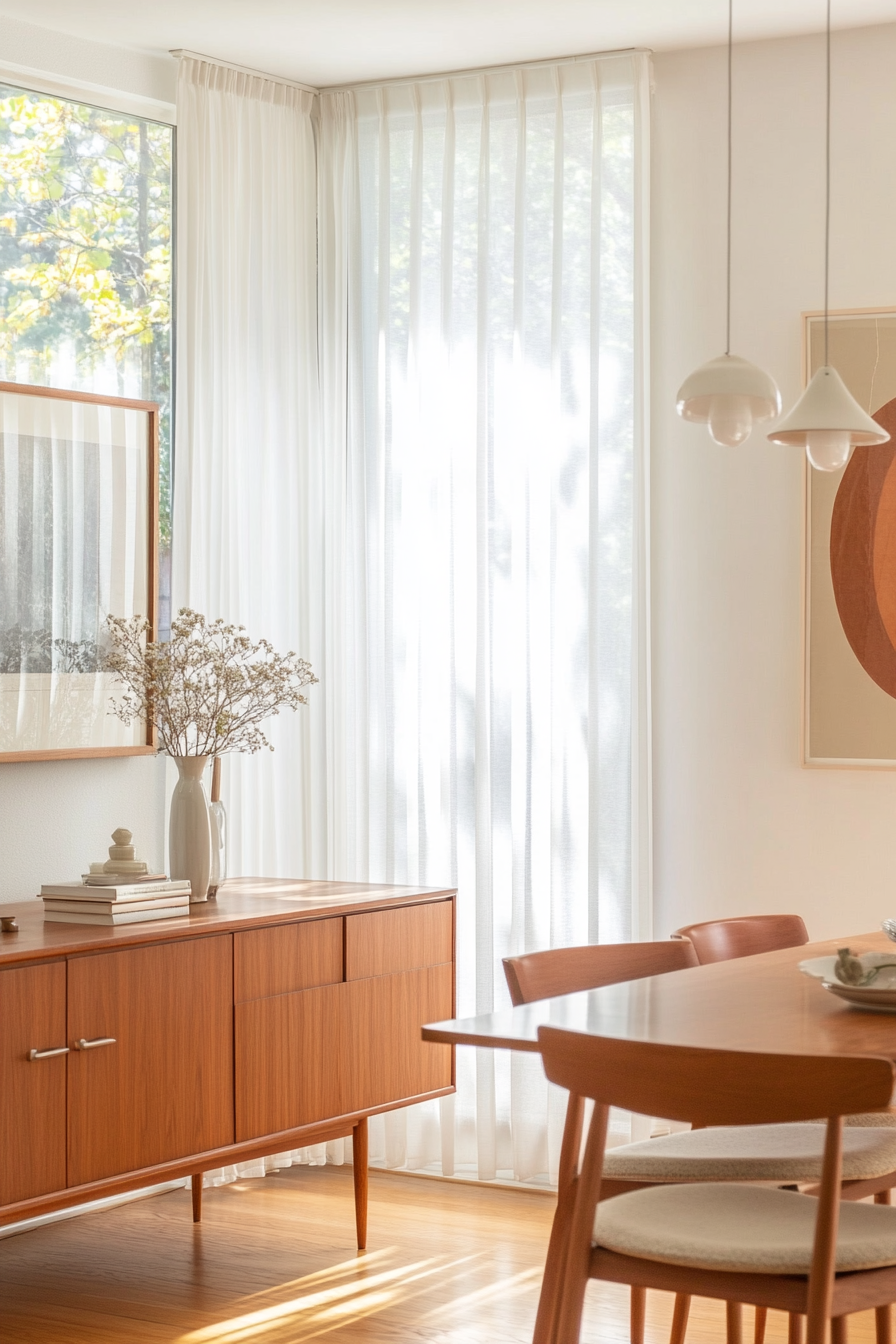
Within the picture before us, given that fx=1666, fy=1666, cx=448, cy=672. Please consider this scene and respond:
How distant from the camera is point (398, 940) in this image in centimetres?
381

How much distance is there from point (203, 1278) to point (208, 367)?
2.20 metres

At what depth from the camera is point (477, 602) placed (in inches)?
172

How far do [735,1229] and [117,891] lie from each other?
5.11 ft

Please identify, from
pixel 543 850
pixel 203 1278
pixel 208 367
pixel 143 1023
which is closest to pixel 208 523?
pixel 208 367

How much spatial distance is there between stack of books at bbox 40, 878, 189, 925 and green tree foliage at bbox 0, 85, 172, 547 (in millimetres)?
1102

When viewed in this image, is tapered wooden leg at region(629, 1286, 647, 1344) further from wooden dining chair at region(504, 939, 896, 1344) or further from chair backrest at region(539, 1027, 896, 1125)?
chair backrest at region(539, 1027, 896, 1125)

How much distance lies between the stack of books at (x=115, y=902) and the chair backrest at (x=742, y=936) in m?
1.04

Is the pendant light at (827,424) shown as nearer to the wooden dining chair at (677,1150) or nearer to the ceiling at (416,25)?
the wooden dining chair at (677,1150)

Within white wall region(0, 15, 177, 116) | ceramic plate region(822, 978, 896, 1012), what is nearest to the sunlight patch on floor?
ceramic plate region(822, 978, 896, 1012)

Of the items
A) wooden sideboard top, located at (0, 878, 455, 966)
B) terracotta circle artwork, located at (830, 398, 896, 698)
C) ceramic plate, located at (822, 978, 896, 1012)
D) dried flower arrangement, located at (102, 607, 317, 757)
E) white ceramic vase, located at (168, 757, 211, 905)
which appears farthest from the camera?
terracotta circle artwork, located at (830, 398, 896, 698)

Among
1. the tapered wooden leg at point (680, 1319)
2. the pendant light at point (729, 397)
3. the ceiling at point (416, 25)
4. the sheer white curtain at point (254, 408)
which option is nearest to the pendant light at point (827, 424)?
the pendant light at point (729, 397)

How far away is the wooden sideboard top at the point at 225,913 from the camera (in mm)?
3057

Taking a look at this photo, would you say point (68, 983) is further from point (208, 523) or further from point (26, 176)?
point (26, 176)

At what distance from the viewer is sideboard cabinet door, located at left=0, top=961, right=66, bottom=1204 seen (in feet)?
9.54
